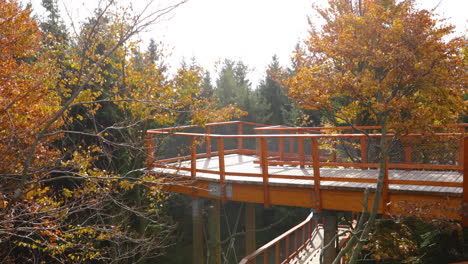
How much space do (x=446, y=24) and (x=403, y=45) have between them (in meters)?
1.06

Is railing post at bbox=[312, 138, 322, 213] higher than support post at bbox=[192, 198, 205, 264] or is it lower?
higher

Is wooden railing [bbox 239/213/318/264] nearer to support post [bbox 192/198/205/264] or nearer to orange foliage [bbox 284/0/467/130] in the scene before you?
support post [bbox 192/198/205/264]

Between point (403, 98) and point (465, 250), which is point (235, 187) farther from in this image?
point (465, 250)

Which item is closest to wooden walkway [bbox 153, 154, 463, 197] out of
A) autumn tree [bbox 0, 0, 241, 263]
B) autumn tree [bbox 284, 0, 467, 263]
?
autumn tree [bbox 284, 0, 467, 263]

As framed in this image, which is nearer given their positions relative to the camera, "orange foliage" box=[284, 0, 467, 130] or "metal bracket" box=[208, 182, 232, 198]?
"orange foliage" box=[284, 0, 467, 130]

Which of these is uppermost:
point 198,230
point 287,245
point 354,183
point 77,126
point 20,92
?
point 20,92

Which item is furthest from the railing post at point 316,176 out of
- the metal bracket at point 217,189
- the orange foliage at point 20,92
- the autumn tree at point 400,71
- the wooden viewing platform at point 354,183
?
the orange foliage at point 20,92

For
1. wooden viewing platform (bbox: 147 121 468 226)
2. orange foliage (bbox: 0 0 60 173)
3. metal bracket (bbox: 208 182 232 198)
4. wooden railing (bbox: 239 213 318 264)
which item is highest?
orange foliage (bbox: 0 0 60 173)

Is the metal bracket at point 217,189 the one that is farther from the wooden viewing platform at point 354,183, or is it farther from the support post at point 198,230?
the support post at point 198,230

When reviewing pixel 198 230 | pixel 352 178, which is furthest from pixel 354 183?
pixel 198 230

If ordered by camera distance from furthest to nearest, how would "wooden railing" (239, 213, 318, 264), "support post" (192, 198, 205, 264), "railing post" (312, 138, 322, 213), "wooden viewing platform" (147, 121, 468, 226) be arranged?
"support post" (192, 198, 205, 264) → "wooden railing" (239, 213, 318, 264) → "railing post" (312, 138, 322, 213) → "wooden viewing platform" (147, 121, 468, 226)

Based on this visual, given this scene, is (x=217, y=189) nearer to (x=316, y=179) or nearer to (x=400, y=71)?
(x=316, y=179)

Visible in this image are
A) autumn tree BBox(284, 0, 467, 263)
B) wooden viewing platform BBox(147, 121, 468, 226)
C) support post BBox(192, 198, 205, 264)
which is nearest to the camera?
autumn tree BBox(284, 0, 467, 263)

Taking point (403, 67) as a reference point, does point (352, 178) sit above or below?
below
